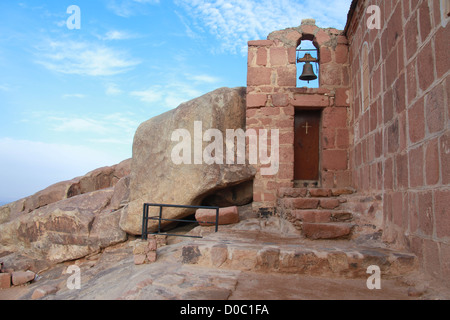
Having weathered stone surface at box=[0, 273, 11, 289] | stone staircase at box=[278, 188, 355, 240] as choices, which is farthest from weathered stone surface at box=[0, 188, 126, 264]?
stone staircase at box=[278, 188, 355, 240]

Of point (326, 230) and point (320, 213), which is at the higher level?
point (320, 213)

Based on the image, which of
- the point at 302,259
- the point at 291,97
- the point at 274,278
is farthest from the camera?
the point at 291,97

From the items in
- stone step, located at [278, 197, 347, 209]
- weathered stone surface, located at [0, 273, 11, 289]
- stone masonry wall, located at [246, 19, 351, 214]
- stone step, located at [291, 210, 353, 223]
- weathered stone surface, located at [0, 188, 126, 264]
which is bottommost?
weathered stone surface, located at [0, 273, 11, 289]

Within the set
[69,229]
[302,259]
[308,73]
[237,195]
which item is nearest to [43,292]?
[69,229]

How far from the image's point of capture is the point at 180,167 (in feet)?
22.8

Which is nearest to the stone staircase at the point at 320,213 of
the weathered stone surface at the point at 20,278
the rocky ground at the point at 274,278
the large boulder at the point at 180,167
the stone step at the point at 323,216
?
the stone step at the point at 323,216

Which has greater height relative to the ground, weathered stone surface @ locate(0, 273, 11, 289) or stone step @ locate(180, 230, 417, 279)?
stone step @ locate(180, 230, 417, 279)

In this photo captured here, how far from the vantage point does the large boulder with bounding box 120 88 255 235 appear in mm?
6859

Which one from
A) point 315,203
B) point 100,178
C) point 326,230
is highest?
point 100,178

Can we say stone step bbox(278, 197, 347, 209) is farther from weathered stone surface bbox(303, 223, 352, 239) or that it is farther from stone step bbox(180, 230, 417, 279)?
stone step bbox(180, 230, 417, 279)

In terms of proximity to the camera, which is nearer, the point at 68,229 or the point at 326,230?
the point at 326,230

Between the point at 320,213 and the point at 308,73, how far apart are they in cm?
321

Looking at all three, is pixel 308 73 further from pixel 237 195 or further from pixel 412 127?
pixel 412 127

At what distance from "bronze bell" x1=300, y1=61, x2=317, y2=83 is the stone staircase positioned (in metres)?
2.47
